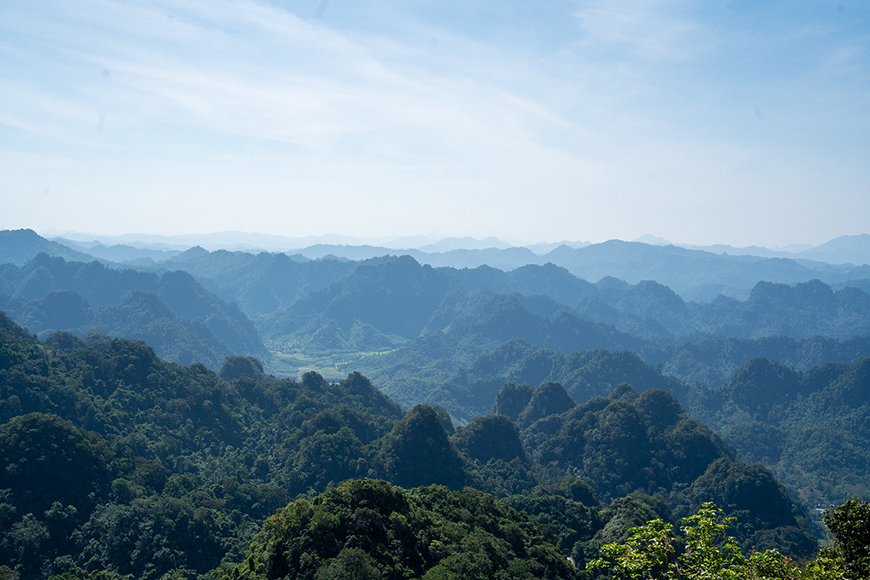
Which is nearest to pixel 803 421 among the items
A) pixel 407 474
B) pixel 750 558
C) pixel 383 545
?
pixel 407 474

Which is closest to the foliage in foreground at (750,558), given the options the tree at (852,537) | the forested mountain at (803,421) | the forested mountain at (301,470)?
the tree at (852,537)

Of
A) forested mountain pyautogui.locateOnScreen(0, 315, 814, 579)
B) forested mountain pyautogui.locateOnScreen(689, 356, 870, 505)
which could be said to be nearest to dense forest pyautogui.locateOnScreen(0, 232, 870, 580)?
forested mountain pyautogui.locateOnScreen(0, 315, 814, 579)

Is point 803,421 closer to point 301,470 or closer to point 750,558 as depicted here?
point 301,470

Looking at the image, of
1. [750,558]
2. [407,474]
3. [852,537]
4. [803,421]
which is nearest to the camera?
[852,537]

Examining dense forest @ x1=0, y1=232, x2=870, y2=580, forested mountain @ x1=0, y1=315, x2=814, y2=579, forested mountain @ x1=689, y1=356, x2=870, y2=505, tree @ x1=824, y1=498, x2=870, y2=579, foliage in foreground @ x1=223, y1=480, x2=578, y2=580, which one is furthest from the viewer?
forested mountain @ x1=689, y1=356, x2=870, y2=505

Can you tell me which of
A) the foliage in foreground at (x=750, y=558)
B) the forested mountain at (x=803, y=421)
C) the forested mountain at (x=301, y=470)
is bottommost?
the forested mountain at (x=803, y=421)

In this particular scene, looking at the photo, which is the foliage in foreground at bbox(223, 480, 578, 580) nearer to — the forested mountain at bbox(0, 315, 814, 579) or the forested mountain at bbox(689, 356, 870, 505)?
the forested mountain at bbox(0, 315, 814, 579)

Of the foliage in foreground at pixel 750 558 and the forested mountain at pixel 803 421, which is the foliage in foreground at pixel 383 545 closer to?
the foliage in foreground at pixel 750 558

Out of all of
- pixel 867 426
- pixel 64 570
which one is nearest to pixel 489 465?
pixel 64 570
